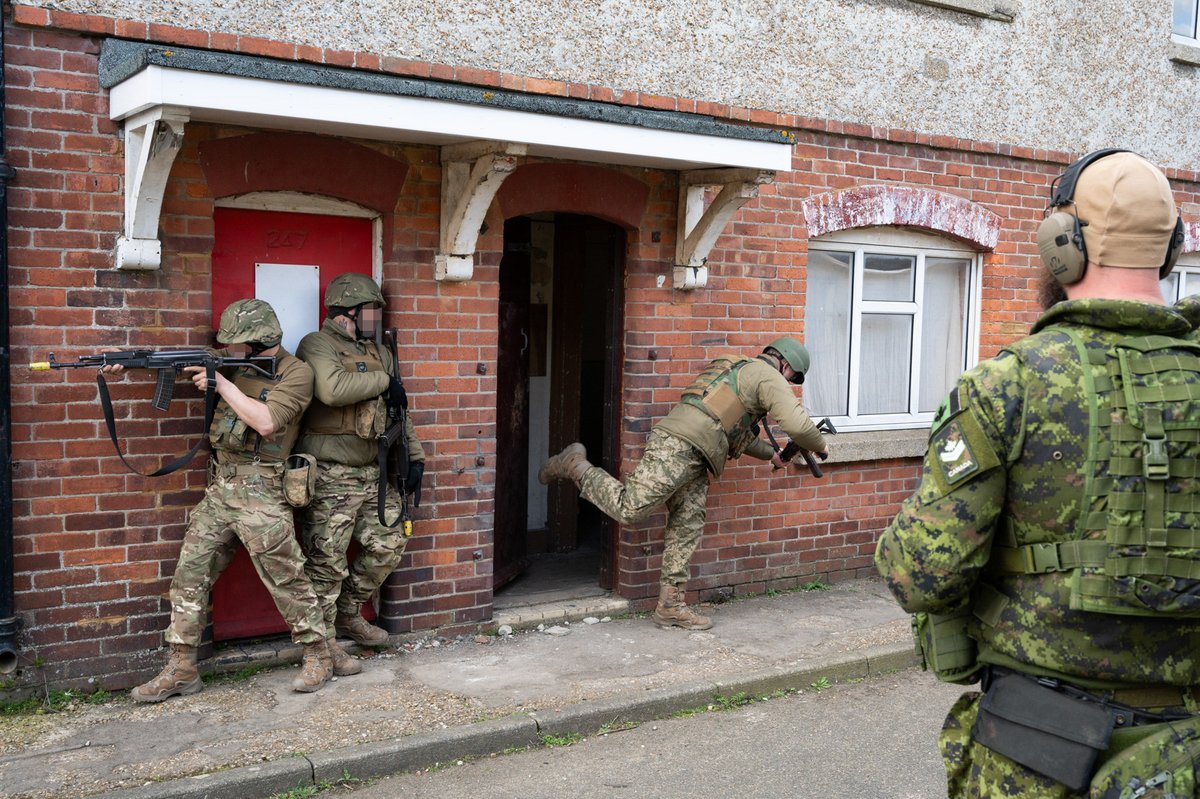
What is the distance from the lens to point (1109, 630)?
101 inches

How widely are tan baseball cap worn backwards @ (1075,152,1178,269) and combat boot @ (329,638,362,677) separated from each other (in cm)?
429

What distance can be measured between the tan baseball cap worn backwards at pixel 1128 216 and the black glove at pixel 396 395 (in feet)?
12.5

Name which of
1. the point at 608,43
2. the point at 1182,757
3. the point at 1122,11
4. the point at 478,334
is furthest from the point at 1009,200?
the point at 1182,757

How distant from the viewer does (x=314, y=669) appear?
5508mm

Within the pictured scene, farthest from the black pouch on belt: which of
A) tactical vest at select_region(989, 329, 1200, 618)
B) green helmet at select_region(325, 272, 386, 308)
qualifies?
green helmet at select_region(325, 272, 386, 308)

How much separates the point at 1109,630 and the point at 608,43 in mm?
5005

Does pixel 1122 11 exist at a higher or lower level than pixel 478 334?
higher

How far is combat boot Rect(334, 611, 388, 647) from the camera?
6.02 meters

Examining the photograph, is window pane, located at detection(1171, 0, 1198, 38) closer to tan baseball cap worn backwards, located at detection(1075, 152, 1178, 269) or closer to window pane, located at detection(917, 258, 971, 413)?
window pane, located at detection(917, 258, 971, 413)

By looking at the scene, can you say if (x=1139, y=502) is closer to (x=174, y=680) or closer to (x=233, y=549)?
(x=233, y=549)

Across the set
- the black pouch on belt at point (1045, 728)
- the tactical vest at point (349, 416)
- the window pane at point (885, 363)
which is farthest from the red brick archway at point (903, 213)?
the black pouch on belt at point (1045, 728)

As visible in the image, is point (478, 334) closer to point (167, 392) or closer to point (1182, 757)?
point (167, 392)

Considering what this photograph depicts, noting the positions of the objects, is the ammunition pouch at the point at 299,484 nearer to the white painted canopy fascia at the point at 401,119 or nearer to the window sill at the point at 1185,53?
the white painted canopy fascia at the point at 401,119

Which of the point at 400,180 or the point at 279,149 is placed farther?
the point at 400,180
